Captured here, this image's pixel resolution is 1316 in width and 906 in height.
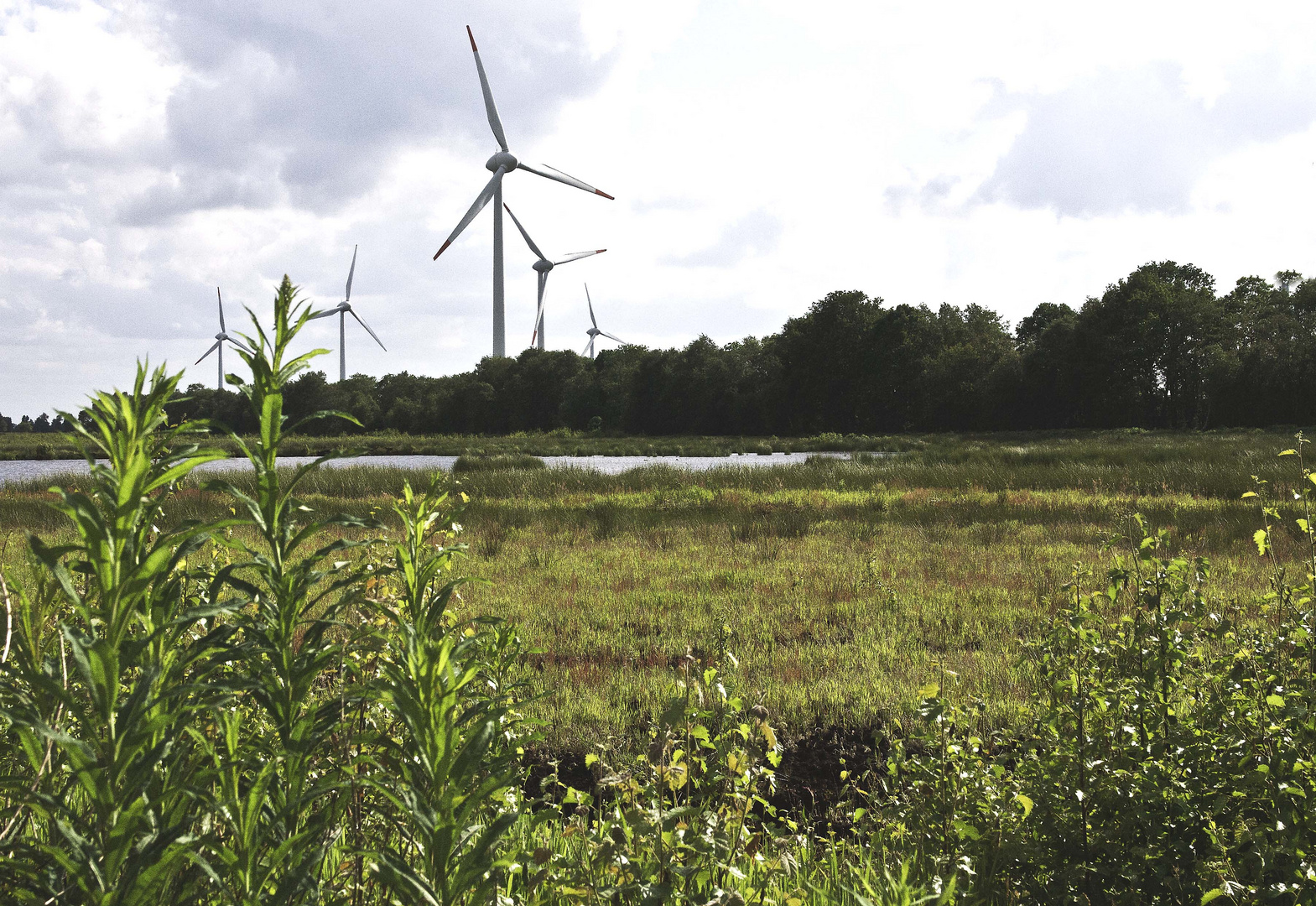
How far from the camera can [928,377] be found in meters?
79.8

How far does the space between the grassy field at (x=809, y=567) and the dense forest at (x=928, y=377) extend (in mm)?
43284

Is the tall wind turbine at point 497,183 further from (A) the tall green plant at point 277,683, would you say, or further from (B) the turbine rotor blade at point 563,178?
(A) the tall green plant at point 277,683

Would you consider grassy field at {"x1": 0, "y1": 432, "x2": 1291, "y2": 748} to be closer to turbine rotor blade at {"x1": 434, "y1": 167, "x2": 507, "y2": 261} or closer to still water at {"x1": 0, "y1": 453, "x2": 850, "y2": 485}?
still water at {"x1": 0, "y1": 453, "x2": 850, "y2": 485}

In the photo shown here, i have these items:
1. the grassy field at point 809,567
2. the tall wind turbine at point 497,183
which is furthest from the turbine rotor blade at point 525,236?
the grassy field at point 809,567

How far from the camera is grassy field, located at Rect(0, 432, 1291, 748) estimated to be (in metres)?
7.20

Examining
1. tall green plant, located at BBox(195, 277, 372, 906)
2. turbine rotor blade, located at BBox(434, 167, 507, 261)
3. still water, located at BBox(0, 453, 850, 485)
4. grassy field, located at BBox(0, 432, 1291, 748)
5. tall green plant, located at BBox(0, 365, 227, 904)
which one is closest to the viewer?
tall green plant, located at BBox(0, 365, 227, 904)

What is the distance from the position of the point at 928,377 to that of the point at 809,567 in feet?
238

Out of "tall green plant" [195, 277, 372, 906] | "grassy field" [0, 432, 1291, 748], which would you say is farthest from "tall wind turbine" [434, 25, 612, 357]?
"tall green plant" [195, 277, 372, 906]

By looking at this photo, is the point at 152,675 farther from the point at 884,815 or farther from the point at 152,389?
the point at 884,815

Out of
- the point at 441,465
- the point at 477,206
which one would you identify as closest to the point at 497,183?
the point at 477,206

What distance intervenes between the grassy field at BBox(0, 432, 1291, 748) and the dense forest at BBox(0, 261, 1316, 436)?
1704 inches

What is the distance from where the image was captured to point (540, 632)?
902cm

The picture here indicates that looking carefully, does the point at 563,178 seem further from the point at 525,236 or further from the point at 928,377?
the point at 928,377

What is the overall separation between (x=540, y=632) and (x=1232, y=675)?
687 cm
